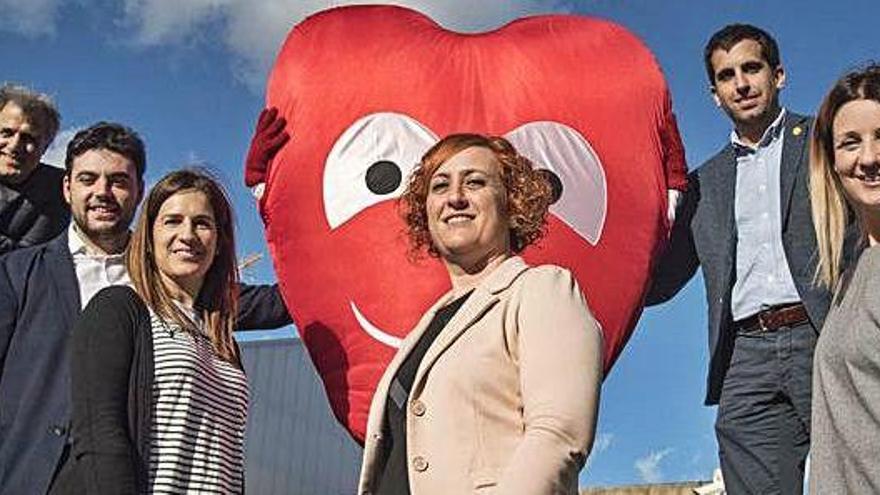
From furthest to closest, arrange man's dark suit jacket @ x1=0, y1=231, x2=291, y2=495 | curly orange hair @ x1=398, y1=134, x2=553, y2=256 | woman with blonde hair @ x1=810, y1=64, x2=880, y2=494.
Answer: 1. man's dark suit jacket @ x1=0, y1=231, x2=291, y2=495
2. curly orange hair @ x1=398, y1=134, x2=553, y2=256
3. woman with blonde hair @ x1=810, y1=64, x2=880, y2=494

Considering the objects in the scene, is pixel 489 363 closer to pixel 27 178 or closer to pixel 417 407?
pixel 417 407

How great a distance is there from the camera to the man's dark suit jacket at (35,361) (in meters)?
2.46

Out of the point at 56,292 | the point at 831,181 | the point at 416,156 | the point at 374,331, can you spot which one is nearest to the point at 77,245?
the point at 56,292

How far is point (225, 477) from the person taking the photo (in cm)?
240

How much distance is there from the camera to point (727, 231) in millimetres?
3299

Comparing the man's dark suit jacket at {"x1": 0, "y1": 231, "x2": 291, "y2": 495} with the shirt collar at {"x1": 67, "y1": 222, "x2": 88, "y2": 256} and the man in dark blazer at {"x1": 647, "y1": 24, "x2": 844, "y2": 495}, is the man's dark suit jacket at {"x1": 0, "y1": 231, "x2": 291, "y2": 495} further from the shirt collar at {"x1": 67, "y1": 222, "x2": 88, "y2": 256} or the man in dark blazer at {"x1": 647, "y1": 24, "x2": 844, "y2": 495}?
the man in dark blazer at {"x1": 647, "y1": 24, "x2": 844, "y2": 495}

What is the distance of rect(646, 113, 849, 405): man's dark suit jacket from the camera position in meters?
3.10

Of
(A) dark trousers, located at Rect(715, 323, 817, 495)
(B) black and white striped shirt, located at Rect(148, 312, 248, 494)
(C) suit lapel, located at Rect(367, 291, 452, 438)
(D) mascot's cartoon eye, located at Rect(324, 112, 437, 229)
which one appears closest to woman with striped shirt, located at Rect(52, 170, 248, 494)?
(B) black and white striped shirt, located at Rect(148, 312, 248, 494)

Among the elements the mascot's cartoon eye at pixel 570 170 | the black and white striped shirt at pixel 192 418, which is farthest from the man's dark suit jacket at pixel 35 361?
the mascot's cartoon eye at pixel 570 170

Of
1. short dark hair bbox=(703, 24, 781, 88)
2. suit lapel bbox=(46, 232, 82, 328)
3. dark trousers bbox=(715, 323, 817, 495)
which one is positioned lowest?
dark trousers bbox=(715, 323, 817, 495)

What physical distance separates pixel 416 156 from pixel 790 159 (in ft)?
3.39

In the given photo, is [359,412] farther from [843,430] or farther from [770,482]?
[843,430]

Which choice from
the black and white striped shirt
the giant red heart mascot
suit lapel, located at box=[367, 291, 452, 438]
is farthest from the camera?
the giant red heart mascot

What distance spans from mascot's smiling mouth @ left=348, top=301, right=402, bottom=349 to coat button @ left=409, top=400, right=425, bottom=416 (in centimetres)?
134
